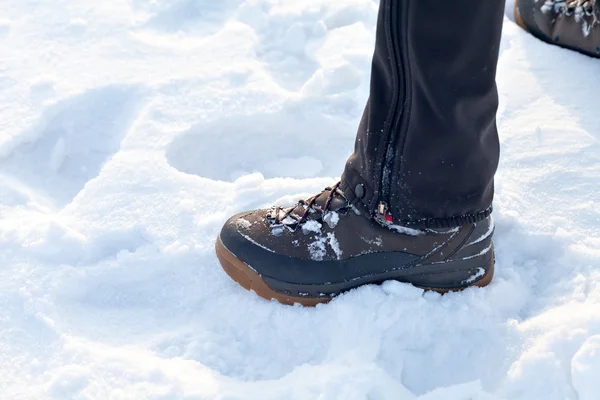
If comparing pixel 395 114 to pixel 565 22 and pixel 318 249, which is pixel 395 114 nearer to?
pixel 318 249

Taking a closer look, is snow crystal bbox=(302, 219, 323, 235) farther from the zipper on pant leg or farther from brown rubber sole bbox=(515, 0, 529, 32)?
brown rubber sole bbox=(515, 0, 529, 32)

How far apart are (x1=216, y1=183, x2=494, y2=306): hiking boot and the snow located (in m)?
0.04

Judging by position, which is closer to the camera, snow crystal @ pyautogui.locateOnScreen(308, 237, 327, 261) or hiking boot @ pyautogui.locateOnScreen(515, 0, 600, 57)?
snow crystal @ pyautogui.locateOnScreen(308, 237, 327, 261)

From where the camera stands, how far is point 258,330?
1287 mm

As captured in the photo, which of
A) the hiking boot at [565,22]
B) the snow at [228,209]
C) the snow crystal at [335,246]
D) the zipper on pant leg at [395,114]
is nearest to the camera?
the zipper on pant leg at [395,114]

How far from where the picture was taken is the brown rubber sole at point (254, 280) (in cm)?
132

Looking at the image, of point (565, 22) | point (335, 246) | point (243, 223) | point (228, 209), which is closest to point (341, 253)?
point (335, 246)

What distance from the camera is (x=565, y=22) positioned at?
212cm

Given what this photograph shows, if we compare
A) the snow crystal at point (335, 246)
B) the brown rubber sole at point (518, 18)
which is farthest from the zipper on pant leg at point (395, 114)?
the brown rubber sole at point (518, 18)

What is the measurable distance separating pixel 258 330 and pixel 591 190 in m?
0.94

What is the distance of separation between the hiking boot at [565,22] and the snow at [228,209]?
0.18 feet

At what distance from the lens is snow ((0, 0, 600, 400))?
1174mm

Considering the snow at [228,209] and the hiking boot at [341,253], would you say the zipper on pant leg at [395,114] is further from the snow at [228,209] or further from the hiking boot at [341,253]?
the snow at [228,209]

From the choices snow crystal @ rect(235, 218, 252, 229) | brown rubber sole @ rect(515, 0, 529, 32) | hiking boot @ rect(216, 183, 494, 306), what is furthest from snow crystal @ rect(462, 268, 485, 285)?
brown rubber sole @ rect(515, 0, 529, 32)
